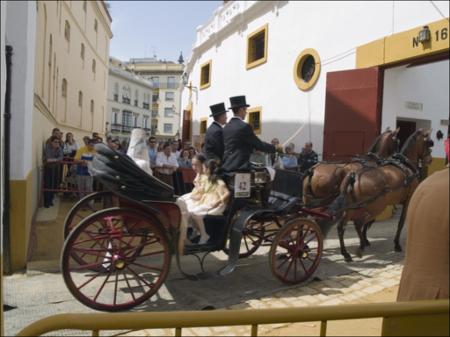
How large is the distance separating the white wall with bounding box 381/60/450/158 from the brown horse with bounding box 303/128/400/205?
2932 millimetres

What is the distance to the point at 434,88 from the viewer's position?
10.6m

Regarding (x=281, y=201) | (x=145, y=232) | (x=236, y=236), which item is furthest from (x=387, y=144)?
(x=145, y=232)

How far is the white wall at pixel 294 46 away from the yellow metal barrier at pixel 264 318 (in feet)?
26.7

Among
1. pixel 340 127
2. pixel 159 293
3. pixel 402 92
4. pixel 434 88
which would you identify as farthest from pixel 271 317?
pixel 434 88

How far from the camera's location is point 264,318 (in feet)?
5.13

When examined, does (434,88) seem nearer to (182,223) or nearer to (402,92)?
(402,92)

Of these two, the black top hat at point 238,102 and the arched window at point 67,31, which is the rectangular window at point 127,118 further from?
the black top hat at point 238,102

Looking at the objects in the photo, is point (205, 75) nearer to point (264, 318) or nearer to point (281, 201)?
point (281, 201)

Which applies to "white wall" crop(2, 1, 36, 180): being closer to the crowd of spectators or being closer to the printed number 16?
the crowd of spectators

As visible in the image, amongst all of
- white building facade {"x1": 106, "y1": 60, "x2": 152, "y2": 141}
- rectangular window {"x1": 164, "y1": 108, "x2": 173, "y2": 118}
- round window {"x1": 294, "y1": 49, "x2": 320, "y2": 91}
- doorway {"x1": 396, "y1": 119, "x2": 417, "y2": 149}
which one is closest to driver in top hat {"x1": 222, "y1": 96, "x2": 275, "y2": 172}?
round window {"x1": 294, "y1": 49, "x2": 320, "y2": 91}

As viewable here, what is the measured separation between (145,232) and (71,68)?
14.5 meters

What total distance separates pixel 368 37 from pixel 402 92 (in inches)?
63.2

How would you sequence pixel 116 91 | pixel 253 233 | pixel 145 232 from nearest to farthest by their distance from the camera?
pixel 145 232
pixel 253 233
pixel 116 91

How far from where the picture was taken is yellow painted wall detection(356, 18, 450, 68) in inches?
305
